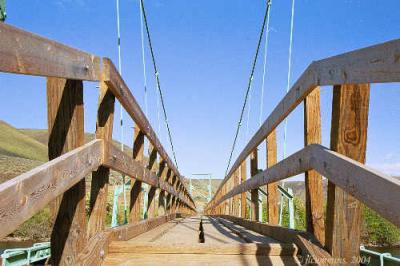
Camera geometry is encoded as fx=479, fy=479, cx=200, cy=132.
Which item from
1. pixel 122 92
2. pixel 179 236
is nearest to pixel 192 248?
pixel 122 92

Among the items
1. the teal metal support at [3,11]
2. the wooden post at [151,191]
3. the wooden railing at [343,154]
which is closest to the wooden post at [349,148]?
the wooden railing at [343,154]

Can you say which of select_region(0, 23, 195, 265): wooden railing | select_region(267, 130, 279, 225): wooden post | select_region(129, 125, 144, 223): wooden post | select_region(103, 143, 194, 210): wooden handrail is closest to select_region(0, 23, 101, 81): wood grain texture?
Result: select_region(0, 23, 195, 265): wooden railing

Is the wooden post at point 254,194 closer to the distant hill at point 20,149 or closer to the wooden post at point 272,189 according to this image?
the wooden post at point 272,189

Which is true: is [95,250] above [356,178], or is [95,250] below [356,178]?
below

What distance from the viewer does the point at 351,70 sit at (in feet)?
5.90

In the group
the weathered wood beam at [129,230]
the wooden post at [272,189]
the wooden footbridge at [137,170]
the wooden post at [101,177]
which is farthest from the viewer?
the wooden post at [272,189]

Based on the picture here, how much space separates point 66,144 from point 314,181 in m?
1.48

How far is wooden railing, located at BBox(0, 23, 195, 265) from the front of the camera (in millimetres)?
1262

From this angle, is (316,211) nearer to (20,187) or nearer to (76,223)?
(76,223)

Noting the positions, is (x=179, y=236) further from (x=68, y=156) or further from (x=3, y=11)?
(x=3, y=11)

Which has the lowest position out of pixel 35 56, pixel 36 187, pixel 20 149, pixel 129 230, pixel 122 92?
pixel 129 230

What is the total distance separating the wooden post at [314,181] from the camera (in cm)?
268

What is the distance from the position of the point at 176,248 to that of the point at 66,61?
4.52ft

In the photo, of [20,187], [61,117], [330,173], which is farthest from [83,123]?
[330,173]
